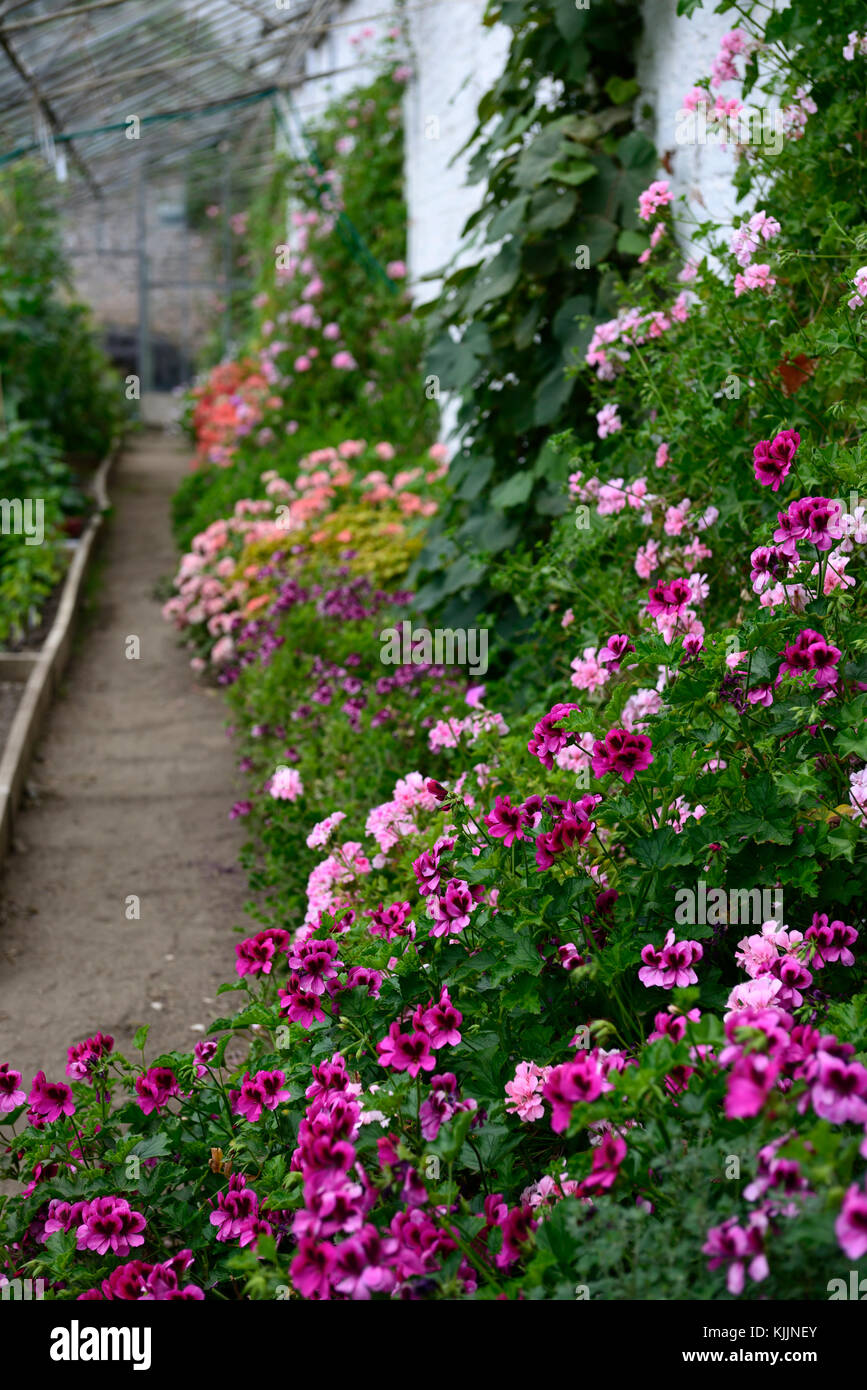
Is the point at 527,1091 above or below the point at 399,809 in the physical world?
below

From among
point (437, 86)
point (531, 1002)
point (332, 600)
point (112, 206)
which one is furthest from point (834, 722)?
point (112, 206)

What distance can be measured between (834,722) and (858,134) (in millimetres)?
1524

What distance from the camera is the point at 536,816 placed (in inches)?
69.9

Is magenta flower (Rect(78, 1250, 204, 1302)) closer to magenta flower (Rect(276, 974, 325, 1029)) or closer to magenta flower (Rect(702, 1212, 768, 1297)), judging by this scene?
magenta flower (Rect(276, 974, 325, 1029))

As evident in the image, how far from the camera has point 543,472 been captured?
3.60 metres

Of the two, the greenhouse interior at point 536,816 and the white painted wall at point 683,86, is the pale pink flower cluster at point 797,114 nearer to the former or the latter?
the greenhouse interior at point 536,816

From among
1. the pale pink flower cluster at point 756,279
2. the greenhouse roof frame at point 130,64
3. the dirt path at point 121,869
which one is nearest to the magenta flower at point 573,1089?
the pale pink flower cluster at point 756,279

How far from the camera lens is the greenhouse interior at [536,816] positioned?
4.13 feet

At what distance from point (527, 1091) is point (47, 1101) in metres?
0.76

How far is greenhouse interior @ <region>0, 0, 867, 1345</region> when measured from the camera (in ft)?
4.13

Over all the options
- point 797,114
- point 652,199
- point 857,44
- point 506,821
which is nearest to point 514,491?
point 652,199

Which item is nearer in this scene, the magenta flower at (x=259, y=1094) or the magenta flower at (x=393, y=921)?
the magenta flower at (x=259, y=1094)

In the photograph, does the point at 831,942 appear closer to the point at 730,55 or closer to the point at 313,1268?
the point at 313,1268
